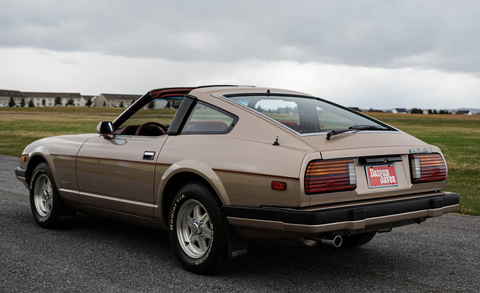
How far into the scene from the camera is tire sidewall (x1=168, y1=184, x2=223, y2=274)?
3.97 m

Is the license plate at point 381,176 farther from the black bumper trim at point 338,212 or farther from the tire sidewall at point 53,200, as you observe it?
the tire sidewall at point 53,200

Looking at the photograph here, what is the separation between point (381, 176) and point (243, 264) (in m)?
1.38

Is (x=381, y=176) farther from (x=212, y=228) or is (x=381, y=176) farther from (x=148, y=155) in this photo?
(x=148, y=155)

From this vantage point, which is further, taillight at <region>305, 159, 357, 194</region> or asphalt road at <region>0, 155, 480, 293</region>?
asphalt road at <region>0, 155, 480, 293</region>

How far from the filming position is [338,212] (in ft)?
11.8

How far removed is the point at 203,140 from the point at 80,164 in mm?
1715

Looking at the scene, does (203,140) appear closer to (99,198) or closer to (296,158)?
(296,158)

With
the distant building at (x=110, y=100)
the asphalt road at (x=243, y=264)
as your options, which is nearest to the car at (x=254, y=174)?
the asphalt road at (x=243, y=264)

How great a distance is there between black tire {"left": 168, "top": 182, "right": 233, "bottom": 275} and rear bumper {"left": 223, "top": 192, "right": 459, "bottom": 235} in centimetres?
15

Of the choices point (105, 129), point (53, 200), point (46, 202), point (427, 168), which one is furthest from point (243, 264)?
point (46, 202)

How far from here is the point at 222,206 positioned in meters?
3.96

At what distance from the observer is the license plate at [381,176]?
3.88 m

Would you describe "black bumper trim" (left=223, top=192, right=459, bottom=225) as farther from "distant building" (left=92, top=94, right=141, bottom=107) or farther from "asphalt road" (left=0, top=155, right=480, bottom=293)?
"distant building" (left=92, top=94, right=141, bottom=107)

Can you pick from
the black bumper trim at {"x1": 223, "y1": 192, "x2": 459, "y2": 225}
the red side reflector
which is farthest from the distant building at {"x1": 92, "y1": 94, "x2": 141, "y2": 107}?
the red side reflector
